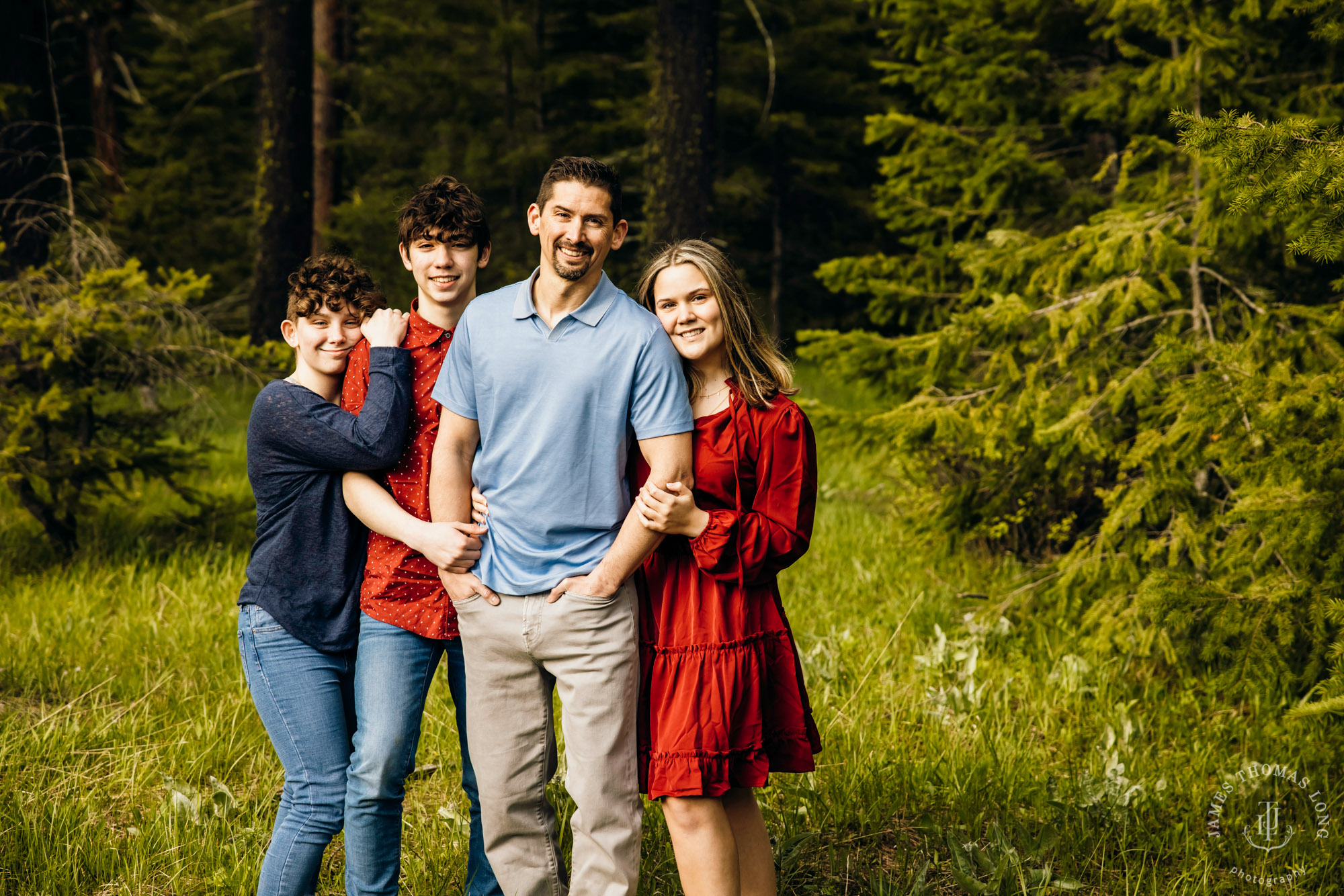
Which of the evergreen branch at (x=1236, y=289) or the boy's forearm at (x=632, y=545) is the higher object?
the evergreen branch at (x=1236, y=289)

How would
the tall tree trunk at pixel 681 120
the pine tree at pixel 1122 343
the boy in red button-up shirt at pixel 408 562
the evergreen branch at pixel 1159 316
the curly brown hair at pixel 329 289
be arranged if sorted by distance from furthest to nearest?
1. the tall tree trunk at pixel 681 120
2. the evergreen branch at pixel 1159 316
3. the pine tree at pixel 1122 343
4. the curly brown hair at pixel 329 289
5. the boy in red button-up shirt at pixel 408 562

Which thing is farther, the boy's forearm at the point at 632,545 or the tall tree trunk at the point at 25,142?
the tall tree trunk at the point at 25,142

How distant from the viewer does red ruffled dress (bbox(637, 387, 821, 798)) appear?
8.29 feet

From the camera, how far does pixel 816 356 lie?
5.96 meters

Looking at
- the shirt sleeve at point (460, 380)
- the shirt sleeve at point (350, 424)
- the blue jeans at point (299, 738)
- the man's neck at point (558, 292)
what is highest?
the man's neck at point (558, 292)

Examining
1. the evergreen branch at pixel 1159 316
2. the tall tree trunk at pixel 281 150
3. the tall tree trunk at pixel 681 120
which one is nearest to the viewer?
the evergreen branch at pixel 1159 316

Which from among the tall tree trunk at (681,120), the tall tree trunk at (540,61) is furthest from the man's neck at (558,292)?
the tall tree trunk at (540,61)

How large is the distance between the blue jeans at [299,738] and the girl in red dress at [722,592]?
0.84m

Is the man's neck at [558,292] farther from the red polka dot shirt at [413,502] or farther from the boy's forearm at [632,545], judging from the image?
the boy's forearm at [632,545]

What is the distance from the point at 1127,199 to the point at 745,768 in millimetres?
4611

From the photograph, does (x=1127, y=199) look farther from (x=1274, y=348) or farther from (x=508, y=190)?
(x=508, y=190)

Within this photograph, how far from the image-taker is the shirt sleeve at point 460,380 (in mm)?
2621

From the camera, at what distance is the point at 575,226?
8.36ft

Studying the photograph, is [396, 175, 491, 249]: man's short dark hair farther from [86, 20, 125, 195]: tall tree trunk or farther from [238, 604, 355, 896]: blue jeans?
[86, 20, 125, 195]: tall tree trunk
